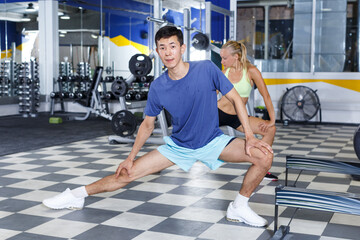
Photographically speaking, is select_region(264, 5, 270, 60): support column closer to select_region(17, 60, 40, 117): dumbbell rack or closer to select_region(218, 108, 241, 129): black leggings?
select_region(17, 60, 40, 117): dumbbell rack

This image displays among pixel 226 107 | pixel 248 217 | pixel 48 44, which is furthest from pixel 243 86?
pixel 48 44

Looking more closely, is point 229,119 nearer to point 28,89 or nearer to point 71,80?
point 71,80

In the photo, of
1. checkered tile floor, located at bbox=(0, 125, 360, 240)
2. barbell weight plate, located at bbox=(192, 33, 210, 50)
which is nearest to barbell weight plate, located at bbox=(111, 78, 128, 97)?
checkered tile floor, located at bbox=(0, 125, 360, 240)

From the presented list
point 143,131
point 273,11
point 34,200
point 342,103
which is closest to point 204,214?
point 143,131

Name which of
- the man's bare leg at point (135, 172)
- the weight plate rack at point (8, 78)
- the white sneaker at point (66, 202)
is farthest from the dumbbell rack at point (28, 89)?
the man's bare leg at point (135, 172)

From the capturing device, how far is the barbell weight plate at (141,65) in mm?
5152

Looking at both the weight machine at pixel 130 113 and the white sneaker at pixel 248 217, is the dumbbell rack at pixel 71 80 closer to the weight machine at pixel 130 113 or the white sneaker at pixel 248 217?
the weight machine at pixel 130 113

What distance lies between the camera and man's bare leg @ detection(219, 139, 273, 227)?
256 cm

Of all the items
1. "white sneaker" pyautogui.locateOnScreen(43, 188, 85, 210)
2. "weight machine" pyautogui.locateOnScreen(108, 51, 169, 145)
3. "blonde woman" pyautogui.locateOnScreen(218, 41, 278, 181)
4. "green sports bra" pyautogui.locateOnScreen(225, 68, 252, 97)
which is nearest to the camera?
"white sneaker" pyautogui.locateOnScreen(43, 188, 85, 210)

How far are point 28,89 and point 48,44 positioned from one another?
1165 mm

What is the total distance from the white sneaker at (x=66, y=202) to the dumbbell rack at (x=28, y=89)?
257 inches

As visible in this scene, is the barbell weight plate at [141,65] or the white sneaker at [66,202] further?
the barbell weight plate at [141,65]

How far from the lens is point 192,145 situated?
262cm

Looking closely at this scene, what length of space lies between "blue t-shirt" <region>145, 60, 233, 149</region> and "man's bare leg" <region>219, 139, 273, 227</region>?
135 millimetres
